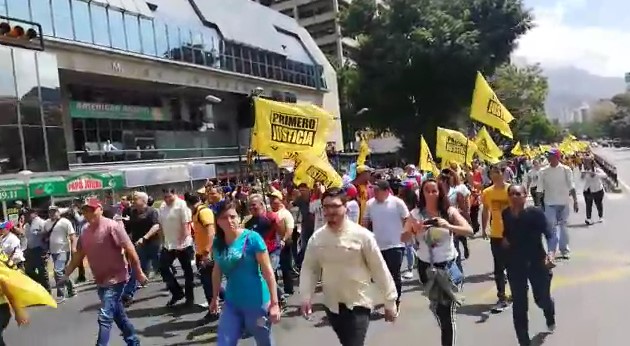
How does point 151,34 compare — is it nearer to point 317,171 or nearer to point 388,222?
point 317,171

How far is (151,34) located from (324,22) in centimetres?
4666

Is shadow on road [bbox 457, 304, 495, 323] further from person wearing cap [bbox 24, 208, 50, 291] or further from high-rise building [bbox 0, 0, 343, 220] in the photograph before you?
high-rise building [bbox 0, 0, 343, 220]

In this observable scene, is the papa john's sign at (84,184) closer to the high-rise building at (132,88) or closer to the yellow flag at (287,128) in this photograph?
Result: the high-rise building at (132,88)

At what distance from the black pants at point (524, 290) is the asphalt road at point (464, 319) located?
1.09ft

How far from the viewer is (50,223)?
11984 mm

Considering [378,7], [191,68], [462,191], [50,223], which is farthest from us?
[378,7]

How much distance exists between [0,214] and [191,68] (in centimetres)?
1560

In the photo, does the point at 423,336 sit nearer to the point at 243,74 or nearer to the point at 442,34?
the point at 243,74

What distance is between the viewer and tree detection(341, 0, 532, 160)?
147 feet

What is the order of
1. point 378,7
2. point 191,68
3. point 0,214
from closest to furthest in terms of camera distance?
Answer: point 0,214, point 191,68, point 378,7

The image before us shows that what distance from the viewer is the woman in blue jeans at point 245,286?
5.11 metres

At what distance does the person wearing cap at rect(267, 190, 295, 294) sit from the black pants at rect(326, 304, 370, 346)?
3.88 m

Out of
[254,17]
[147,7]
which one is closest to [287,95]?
[254,17]

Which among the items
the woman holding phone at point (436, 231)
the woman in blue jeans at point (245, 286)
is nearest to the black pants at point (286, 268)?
the woman holding phone at point (436, 231)
